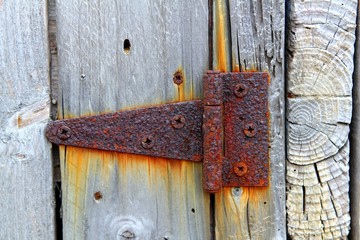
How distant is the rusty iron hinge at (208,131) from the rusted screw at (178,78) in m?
0.06

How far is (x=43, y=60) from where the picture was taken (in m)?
1.07

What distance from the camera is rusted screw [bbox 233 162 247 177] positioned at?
1.04 metres

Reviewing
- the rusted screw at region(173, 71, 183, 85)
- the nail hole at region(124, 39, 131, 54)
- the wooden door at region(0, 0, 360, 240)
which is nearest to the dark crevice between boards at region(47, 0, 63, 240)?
the wooden door at region(0, 0, 360, 240)

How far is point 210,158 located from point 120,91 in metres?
0.27

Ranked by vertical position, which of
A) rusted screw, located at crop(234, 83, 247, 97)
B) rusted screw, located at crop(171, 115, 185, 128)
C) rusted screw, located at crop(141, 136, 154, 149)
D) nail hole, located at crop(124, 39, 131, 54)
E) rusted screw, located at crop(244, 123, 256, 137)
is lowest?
rusted screw, located at crop(141, 136, 154, 149)

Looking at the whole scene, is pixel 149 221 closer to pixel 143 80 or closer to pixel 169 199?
pixel 169 199

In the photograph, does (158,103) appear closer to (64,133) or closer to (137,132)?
(137,132)

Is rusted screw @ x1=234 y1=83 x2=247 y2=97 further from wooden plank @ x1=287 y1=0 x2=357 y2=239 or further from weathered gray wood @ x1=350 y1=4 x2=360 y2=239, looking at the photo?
weathered gray wood @ x1=350 y1=4 x2=360 y2=239

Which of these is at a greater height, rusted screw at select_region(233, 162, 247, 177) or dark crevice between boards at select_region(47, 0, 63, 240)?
dark crevice between boards at select_region(47, 0, 63, 240)

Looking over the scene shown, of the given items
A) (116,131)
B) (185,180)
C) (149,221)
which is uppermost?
(116,131)

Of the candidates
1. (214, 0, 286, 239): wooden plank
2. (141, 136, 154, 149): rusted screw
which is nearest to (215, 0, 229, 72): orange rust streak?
(214, 0, 286, 239): wooden plank

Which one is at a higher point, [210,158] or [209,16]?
[209,16]

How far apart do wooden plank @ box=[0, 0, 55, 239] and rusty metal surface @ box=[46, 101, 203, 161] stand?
60 mm

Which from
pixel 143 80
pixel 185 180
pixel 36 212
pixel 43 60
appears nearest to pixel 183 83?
pixel 143 80
